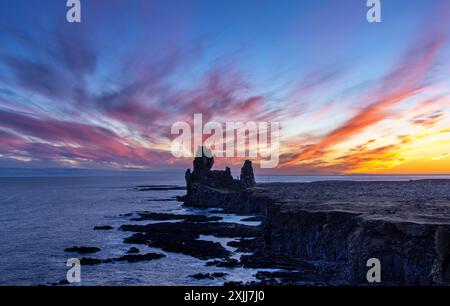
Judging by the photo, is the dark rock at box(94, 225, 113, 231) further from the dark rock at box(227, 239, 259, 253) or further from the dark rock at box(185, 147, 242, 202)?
the dark rock at box(185, 147, 242, 202)

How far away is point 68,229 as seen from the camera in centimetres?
8338

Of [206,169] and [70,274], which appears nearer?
[70,274]

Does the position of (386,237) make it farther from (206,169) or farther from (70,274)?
(206,169)

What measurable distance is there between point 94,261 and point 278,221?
2791 cm

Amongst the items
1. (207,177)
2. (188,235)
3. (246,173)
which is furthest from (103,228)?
(246,173)

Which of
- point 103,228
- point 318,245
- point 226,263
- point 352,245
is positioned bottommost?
point 103,228

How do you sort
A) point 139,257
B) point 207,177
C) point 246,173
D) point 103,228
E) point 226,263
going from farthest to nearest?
point 246,173
point 207,177
point 103,228
point 139,257
point 226,263

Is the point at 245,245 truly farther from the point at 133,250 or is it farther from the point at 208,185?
the point at 208,185

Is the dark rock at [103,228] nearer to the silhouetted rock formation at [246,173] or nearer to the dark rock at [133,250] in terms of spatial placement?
the dark rock at [133,250]

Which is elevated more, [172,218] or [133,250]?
[133,250]

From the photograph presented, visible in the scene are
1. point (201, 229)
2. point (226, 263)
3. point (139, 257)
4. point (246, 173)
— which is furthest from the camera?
point (246, 173)

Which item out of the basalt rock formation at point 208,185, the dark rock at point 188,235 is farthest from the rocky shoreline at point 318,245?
the basalt rock formation at point 208,185

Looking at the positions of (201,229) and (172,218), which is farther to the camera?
(172,218)
